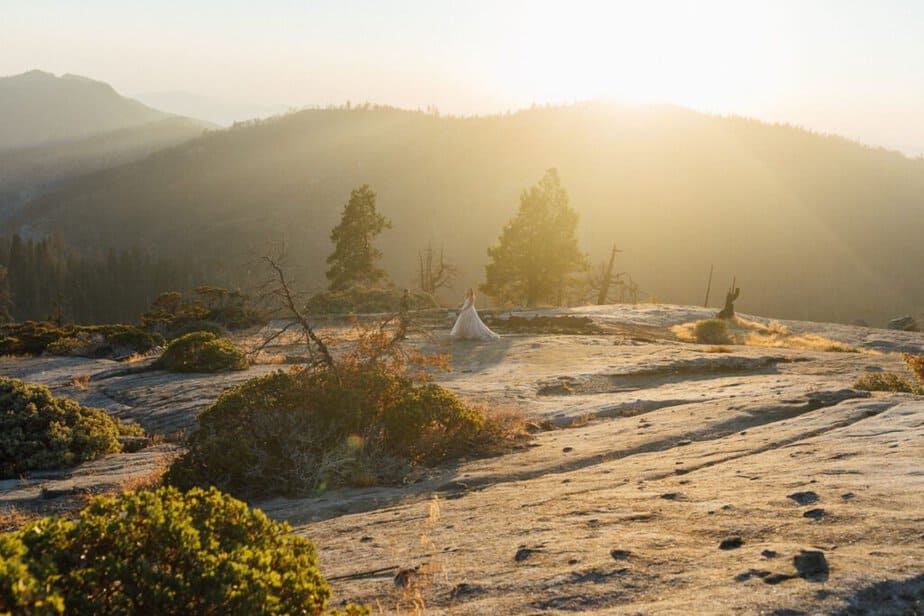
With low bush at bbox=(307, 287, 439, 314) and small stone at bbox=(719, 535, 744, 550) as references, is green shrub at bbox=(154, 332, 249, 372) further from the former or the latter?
low bush at bbox=(307, 287, 439, 314)

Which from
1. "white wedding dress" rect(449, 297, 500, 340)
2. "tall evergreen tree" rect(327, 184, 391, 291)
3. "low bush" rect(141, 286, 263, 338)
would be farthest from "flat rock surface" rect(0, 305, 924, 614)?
"tall evergreen tree" rect(327, 184, 391, 291)

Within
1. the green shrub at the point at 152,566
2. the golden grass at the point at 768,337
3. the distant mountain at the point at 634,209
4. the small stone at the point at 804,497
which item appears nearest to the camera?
Result: the green shrub at the point at 152,566

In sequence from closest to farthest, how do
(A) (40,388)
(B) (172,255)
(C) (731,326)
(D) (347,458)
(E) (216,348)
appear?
(D) (347,458), (A) (40,388), (E) (216,348), (C) (731,326), (B) (172,255)

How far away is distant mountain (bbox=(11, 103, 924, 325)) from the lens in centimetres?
14700

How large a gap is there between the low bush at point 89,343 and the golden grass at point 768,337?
21.4 metres

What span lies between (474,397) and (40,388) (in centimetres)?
734

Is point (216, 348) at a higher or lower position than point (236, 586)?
lower

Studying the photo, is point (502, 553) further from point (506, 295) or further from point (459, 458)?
point (506, 295)

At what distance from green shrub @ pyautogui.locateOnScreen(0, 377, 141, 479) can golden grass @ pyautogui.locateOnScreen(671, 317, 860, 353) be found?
21.8m

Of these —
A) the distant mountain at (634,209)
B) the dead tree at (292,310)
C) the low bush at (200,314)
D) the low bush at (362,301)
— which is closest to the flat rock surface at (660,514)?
the dead tree at (292,310)

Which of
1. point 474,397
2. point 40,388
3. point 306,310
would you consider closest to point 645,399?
point 474,397

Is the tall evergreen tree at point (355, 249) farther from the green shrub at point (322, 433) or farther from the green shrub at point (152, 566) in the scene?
→ the green shrub at point (152, 566)

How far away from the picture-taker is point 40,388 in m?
11.3

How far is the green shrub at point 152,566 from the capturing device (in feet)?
9.34
